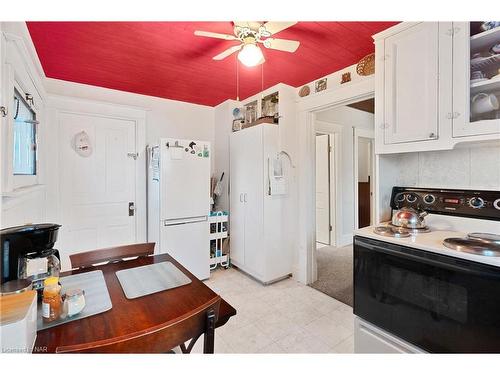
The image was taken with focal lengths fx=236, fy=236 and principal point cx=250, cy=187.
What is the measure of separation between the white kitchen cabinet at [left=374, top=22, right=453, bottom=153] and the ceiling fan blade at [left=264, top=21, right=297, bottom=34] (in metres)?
0.64

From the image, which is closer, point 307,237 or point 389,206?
point 389,206

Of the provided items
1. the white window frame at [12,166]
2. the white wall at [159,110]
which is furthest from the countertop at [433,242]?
the white wall at [159,110]

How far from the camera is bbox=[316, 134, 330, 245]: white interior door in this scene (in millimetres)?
4062

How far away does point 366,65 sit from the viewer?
2.00 meters

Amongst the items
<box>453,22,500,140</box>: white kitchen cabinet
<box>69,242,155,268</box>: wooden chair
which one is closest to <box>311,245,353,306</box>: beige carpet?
<box>453,22,500,140</box>: white kitchen cabinet

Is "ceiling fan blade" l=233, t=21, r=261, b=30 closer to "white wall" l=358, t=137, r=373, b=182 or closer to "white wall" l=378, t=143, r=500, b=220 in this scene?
"white wall" l=378, t=143, r=500, b=220

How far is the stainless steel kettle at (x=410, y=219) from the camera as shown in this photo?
147 cm

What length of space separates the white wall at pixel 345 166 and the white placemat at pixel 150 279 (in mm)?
3263

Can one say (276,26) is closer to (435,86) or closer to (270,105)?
(435,86)

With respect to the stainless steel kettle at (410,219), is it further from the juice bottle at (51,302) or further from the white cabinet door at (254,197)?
the juice bottle at (51,302)

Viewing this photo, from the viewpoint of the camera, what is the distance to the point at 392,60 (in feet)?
4.97

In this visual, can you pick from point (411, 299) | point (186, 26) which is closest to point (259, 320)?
point (411, 299)
